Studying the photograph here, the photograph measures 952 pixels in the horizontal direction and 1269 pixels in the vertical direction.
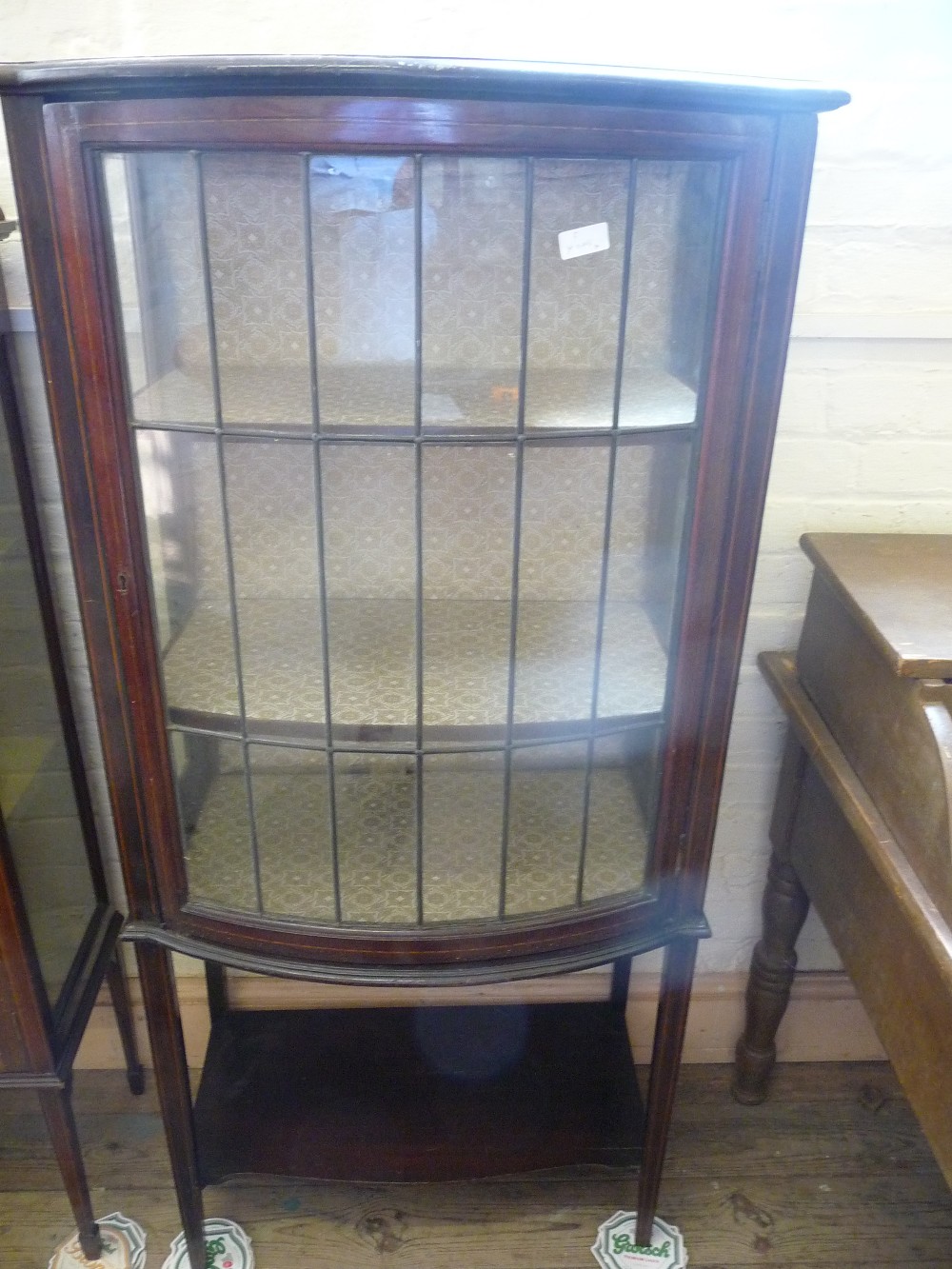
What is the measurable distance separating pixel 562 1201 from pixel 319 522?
1063mm

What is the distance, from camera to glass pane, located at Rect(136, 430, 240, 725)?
90cm

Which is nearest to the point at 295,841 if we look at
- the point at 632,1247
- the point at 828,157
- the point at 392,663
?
the point at 392,663

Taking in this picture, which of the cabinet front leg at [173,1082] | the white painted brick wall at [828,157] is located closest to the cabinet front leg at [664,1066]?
the white painted brick wall at [828,157]

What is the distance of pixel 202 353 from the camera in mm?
873

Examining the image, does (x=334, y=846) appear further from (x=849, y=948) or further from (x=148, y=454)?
(x=849, y=948)

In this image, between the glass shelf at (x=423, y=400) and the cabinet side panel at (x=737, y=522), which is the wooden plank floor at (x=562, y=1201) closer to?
the cabinet side panel at (x=737, y=522)

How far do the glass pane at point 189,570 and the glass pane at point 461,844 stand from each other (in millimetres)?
232

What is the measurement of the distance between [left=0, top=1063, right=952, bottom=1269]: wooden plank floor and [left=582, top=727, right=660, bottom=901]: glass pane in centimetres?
63

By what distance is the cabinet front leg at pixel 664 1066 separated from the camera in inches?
45.0

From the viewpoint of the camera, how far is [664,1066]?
1.22m

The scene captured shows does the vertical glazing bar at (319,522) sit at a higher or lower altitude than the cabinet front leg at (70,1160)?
higher

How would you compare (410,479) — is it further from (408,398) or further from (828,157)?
(828,157)

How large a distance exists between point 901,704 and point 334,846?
0.59m

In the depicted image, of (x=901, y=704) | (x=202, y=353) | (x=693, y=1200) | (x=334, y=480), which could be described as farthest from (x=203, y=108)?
(x=693, y=1200)
